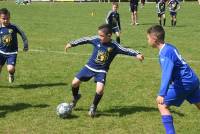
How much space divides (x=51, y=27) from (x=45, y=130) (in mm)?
20263

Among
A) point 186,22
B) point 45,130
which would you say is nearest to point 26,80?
point 45,130

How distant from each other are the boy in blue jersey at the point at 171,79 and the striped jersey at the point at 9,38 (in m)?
5.45

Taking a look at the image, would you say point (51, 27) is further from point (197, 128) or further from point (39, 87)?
point (197, 128)

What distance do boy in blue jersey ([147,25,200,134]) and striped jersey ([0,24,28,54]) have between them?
545cm

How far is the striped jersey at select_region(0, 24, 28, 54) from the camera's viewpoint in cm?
1166

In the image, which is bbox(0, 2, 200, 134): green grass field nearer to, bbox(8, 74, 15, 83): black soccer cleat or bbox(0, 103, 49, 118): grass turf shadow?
bbox(0, 103, 49, 118): grass turf shadow

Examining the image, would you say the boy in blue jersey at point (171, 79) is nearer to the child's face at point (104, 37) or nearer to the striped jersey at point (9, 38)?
the child's face at point (104, 37)

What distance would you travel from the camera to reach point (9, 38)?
1169cm

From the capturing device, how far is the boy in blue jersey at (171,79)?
6789mm

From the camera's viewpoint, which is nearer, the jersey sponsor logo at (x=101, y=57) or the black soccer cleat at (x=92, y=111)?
the black soccer cleat at (x=92, y=111)

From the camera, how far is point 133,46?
1928 centimetres

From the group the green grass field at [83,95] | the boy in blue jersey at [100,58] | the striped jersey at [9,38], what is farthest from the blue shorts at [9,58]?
the boy in blue jersey at [100,58]

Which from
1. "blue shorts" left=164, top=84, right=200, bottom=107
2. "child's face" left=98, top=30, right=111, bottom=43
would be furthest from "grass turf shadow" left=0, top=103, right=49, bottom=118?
"blue shorts" left=164, top=84, right=200, bottom=107

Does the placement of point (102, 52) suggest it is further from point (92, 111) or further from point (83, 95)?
point (83, 95)
